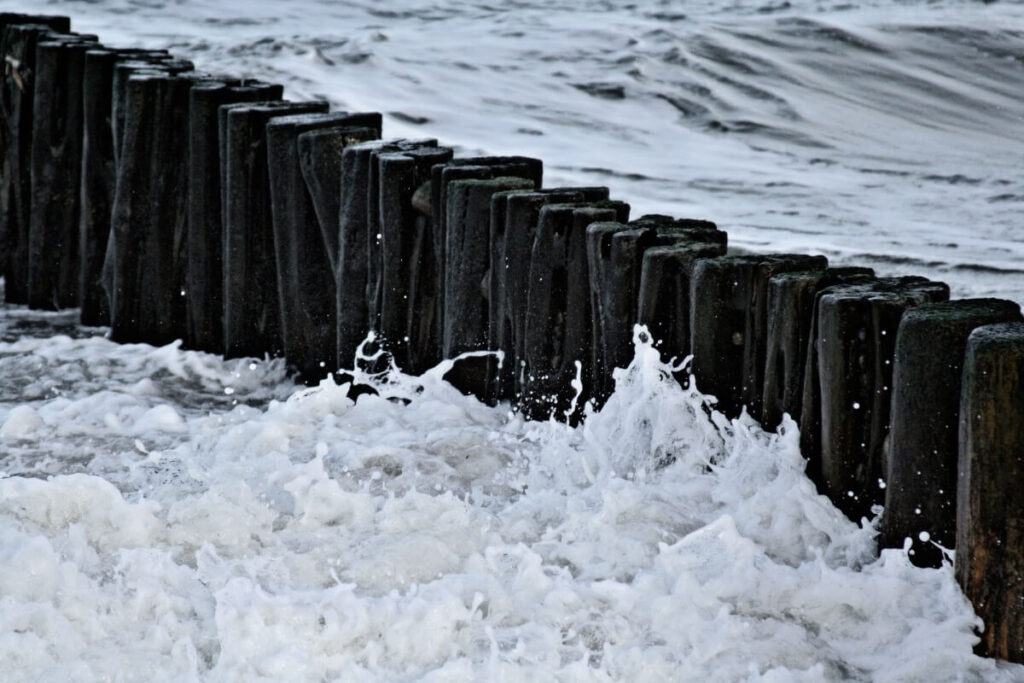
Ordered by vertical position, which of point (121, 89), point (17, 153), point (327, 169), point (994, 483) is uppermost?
point (121, 89)

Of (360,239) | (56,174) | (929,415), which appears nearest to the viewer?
(929,415)

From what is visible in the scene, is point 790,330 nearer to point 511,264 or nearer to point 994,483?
point 994,483

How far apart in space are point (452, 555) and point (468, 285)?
145 centimetres

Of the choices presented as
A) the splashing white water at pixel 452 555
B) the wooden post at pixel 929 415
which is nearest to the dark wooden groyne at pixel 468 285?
the wooden post at pixel 929 415

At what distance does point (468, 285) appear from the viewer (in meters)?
5.11

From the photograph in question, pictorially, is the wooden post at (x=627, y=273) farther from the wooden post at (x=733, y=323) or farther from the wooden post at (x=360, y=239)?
the wooden post at (x=360, y=239)

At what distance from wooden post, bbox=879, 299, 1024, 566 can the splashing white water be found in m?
0.12

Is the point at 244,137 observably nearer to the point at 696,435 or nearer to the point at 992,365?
the point at 696,435

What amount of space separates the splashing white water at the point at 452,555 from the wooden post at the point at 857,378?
0.11 metres

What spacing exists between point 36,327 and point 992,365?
494 centimetres

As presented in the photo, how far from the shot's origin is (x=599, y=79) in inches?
644

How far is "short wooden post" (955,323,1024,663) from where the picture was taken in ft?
10.7

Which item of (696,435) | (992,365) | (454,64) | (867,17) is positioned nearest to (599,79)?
(454,64)

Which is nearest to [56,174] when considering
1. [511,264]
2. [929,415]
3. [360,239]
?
[360,239]
